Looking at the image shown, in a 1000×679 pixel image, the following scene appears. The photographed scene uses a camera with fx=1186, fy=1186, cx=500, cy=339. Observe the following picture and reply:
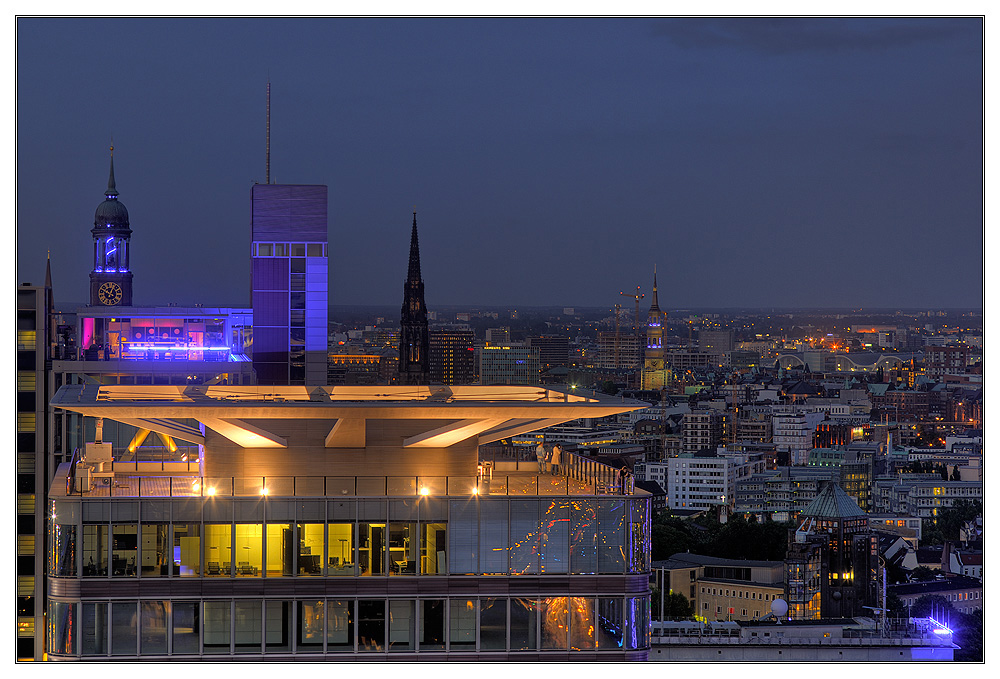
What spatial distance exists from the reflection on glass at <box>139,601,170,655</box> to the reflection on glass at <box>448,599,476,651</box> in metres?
2.12

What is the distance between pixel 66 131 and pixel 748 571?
3105cm

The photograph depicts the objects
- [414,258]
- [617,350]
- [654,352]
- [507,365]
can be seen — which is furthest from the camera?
[654,352]

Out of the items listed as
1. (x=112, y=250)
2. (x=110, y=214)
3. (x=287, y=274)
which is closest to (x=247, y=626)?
(x=287, y=274)

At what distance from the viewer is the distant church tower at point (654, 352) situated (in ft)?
211

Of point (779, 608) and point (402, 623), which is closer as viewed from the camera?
point (402, 623)

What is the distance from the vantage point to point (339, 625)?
8.95 m

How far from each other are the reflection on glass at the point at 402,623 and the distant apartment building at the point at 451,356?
4214 cm

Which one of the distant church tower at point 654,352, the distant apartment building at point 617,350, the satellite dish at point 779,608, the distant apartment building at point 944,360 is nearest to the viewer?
the satellite dish at point 779,608

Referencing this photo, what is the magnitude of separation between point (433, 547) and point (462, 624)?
0.62 meters

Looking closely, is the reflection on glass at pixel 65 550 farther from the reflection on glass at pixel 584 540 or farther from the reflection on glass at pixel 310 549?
the reflection on glass at pixel 584 540

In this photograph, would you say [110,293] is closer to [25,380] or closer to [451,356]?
[25,380]

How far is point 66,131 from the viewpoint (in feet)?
122

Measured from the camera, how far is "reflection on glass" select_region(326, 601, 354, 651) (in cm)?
894

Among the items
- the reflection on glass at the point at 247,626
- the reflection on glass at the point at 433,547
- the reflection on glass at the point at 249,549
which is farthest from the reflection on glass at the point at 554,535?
the reflection on glass at the point at 247,626
